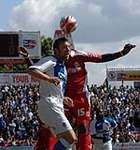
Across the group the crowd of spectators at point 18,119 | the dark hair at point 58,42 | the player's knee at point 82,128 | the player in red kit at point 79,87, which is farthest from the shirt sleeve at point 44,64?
the crowd of spectators at point 18,119

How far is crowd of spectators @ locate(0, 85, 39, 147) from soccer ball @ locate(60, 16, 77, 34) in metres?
14.2

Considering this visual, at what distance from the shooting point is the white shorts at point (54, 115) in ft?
30.8

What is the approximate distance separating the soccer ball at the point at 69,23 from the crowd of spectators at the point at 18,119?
1421 cm

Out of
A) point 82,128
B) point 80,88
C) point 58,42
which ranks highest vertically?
point 58,42

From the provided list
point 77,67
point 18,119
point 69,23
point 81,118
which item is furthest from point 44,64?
point 18,119

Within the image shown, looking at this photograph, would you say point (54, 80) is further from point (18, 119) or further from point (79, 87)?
point (18, 119)

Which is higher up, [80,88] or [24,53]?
[24,53]

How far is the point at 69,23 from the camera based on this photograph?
11547 millimetres

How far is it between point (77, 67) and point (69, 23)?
0.89 m

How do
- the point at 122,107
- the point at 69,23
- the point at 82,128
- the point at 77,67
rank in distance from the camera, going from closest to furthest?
the point at 69,23, the point at 77,67, the point at 82,128, the point at 122,107

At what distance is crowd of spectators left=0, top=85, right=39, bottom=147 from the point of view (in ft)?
90.1

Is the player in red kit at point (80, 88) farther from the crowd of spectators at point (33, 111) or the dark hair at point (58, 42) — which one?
the crowd of spectators at point (33, 111)

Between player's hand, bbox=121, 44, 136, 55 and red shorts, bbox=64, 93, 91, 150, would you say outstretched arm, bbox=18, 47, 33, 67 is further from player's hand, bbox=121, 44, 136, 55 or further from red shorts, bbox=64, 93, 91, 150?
player's hand, bbox=121, 44, 136, 55

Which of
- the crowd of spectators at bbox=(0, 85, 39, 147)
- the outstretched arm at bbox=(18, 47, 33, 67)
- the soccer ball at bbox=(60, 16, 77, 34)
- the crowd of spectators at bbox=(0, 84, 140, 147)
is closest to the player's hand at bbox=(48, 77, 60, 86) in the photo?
the outstretched arm at bbox=(18, 47, 33, 67)
